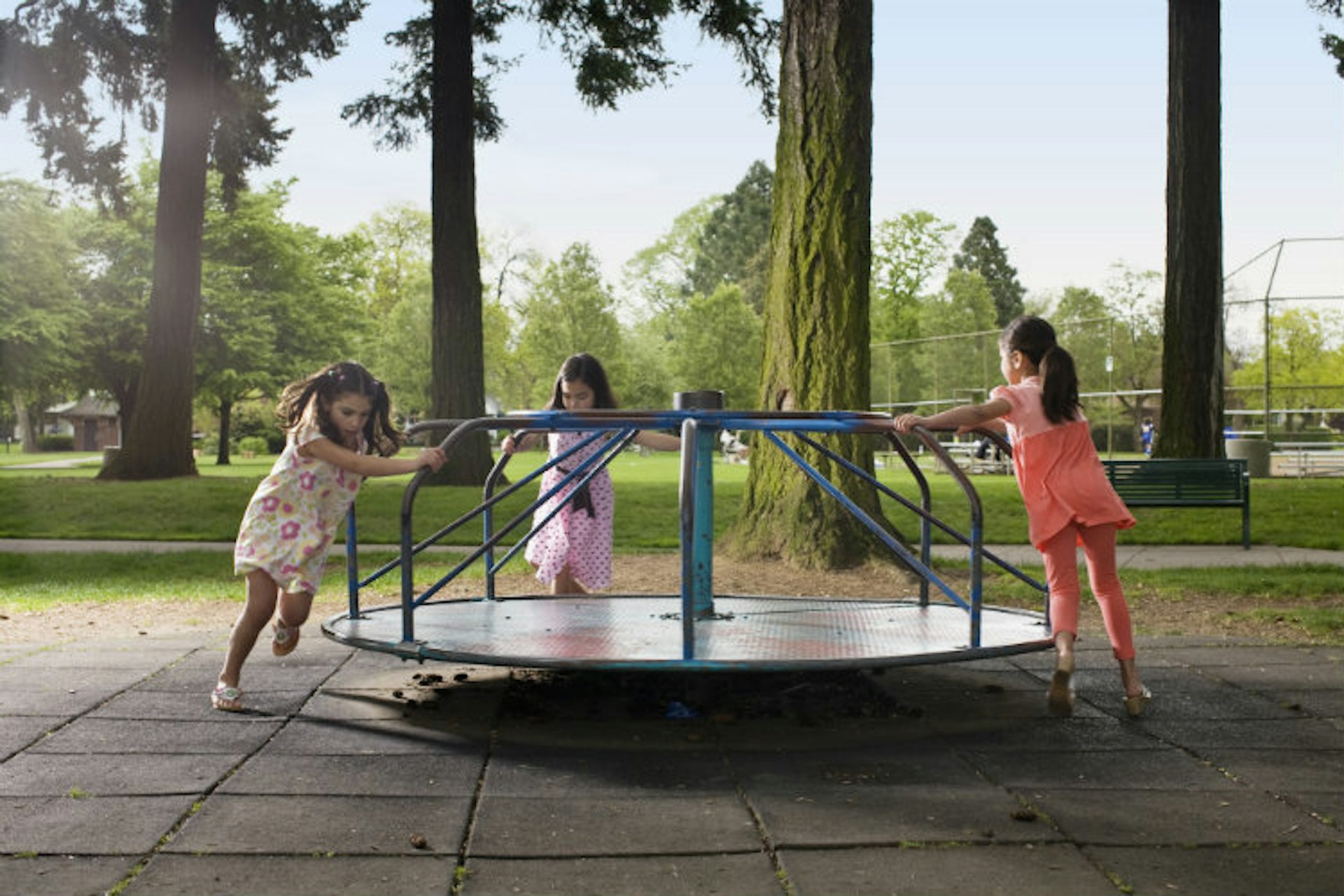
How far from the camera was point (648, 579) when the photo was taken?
8812 mm

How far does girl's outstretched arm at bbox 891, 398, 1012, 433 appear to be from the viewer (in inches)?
173

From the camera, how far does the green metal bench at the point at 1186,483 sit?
11.2m

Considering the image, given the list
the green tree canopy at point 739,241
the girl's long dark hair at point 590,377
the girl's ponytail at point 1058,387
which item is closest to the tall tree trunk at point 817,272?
the girl's long dark hair at point 590,377

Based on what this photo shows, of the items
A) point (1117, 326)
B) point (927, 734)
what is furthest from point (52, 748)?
point (1117, 326)

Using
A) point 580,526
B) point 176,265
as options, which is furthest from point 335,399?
point 176,265

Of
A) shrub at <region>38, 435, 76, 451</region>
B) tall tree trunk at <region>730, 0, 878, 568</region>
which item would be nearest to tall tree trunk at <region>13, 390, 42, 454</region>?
shrub at <region>38, 435, 76, 451</region>

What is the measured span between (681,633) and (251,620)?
1.49 meters

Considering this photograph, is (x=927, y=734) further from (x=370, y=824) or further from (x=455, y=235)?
(x=455, y=235)

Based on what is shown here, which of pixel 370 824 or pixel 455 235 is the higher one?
pixel 455 235

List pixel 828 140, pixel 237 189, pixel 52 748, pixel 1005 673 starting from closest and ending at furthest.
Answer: pixel 52 748 < pixel 1005 673 < pixel 828 140 < pixel 237 189

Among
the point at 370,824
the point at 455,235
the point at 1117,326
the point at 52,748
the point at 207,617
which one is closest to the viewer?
the point at 370,824

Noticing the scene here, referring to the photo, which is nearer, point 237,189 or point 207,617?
point 207,617

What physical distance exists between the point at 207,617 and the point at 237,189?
52.4 feet

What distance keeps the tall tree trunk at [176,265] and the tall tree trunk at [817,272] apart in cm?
1265
